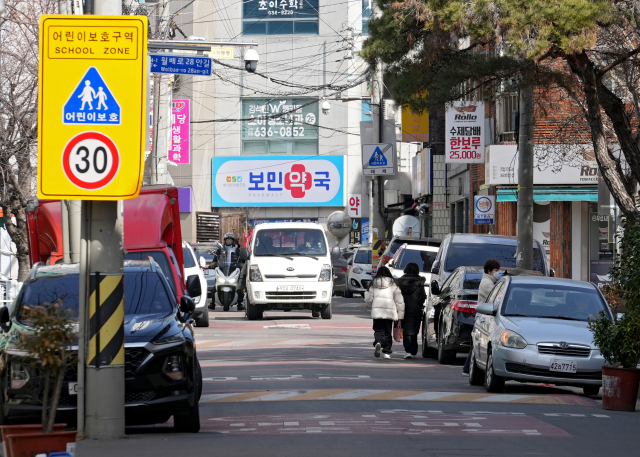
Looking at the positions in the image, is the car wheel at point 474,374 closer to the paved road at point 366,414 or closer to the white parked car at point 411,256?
the paved road at point 366,414

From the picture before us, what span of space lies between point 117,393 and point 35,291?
7.70 feet

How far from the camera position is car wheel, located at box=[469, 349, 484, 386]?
52.6 ft

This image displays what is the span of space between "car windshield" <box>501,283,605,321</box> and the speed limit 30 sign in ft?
23.2

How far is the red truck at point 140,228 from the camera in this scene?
66.2 feet

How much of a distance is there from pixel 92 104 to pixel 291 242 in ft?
67.1

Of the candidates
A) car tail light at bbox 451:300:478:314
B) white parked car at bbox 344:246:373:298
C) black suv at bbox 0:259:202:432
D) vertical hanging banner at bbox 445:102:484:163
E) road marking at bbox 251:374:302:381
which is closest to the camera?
black suv at bbox 0:259:202:432

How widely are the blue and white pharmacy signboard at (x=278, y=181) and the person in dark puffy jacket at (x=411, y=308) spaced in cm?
4735

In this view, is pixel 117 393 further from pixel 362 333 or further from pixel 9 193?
pixel 362 333

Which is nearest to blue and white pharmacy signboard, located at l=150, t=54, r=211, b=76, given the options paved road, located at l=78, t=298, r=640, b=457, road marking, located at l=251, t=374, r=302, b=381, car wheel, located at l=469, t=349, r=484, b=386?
paved road, located at l=78, t=298, r=640, b=457

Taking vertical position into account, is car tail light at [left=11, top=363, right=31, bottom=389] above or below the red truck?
below

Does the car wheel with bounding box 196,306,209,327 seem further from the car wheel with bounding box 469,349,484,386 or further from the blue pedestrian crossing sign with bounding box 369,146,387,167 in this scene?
the car wheel with bounding box 469,349,484,386

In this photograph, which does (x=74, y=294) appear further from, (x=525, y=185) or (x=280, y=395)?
(x=525, y=185)

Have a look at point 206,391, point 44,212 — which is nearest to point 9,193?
point 44,212

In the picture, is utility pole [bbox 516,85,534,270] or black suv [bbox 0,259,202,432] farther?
utility pole [bbox 516,85,534,270]
